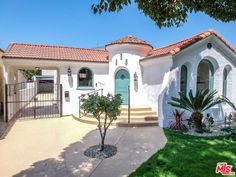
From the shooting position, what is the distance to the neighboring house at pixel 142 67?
32.2 feet

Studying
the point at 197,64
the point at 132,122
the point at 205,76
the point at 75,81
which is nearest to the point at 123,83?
the point at 75,81

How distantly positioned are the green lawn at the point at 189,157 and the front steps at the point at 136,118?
2.04 metres

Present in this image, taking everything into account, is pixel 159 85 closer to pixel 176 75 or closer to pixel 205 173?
pixel 176 75

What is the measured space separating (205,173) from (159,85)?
6.55 metres

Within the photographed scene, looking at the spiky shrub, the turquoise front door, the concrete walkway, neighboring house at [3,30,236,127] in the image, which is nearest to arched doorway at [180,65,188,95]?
neighboring house at [3,30,236,127]

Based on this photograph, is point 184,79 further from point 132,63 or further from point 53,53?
point 53,53

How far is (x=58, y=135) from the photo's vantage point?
27.5 ft

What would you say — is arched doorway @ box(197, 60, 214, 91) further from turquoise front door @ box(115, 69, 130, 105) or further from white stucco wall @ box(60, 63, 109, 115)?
white stucco wall @ box(60, 63, 109, 115)

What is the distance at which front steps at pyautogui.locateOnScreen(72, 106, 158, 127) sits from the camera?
9.70 metres

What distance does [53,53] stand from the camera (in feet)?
41.8

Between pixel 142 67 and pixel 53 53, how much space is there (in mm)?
6676

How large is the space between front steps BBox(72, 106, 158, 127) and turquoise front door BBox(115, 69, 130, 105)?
6.86 ft

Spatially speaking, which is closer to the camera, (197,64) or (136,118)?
(136,118)

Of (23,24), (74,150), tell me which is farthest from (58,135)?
(23,24)
